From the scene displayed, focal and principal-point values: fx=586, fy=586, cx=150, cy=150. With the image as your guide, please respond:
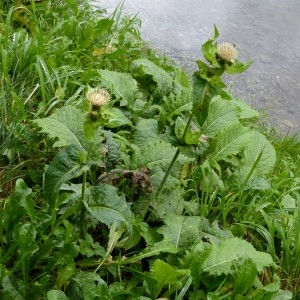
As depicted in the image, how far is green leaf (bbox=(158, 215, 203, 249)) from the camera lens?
2.21 m

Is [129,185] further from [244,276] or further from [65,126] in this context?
[244,276]

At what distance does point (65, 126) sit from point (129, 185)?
35cm

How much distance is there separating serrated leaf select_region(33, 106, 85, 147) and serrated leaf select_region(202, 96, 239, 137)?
67cm

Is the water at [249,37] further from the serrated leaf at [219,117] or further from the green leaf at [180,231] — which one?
the green leaf at [180,231]

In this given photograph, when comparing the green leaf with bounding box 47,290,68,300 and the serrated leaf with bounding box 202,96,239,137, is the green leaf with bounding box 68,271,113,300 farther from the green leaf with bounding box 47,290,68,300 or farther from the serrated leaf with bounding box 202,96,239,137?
the serrated leaf with bounding box 202,96,239,137

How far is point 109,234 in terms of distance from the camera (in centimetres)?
208

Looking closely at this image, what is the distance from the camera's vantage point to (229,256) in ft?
7.09

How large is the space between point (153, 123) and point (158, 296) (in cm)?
91

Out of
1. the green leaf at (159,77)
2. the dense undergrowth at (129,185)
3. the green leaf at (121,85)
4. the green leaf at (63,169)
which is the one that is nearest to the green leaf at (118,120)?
the dense undergrowth at (129,185)

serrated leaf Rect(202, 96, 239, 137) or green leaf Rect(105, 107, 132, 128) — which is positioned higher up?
serrated leaf Rect(202, 96, 239, 137)

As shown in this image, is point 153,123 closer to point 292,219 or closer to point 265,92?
point 292,219

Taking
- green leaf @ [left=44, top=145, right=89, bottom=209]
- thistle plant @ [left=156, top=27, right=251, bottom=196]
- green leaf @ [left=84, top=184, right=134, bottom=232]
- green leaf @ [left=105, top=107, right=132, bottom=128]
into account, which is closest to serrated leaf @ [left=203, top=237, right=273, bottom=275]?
green leaf @ [left=84, top=184, right=134, bottom=232]

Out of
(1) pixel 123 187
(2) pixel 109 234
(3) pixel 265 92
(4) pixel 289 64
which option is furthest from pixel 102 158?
(4) pixel 289 64

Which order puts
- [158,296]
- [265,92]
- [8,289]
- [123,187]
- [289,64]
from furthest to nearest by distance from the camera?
[289,64], [265,92], [123,187], [158,296], [8,289]
